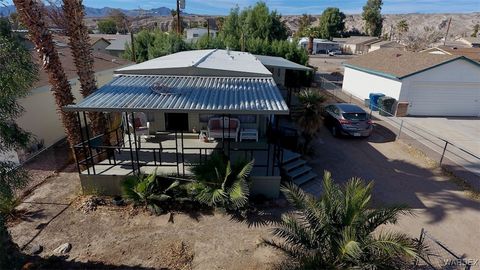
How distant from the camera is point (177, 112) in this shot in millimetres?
8305

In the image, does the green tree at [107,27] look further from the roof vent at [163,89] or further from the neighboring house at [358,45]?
the roof vent at [163,89]

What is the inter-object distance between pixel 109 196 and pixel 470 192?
496 inches

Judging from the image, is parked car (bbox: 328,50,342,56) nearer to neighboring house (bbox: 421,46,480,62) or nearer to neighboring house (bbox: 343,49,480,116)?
neighboring house (bbox: 421,46,480,62)

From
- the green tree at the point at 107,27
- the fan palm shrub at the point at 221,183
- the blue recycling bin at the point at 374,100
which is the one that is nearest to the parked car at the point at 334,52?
the blue recycling bin at the point at 374,100

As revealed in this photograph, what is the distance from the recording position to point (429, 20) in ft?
459

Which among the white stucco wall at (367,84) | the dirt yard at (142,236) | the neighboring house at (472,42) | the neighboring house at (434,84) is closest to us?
the dirt yard at (142,236)

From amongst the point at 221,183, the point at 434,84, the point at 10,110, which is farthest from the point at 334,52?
the point at 10,110

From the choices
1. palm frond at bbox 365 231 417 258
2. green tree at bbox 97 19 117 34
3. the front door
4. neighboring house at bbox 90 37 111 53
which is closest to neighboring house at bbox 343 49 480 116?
the front door

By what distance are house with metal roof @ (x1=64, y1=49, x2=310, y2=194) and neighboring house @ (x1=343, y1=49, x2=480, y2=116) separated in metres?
11.9

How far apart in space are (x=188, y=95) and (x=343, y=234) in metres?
6.29

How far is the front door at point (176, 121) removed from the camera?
1276 centimetres

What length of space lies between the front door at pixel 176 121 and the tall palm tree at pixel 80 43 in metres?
2.71

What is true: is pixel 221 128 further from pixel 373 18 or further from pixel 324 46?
pixel 373 18

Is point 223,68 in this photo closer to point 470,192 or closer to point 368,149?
point 368,149
